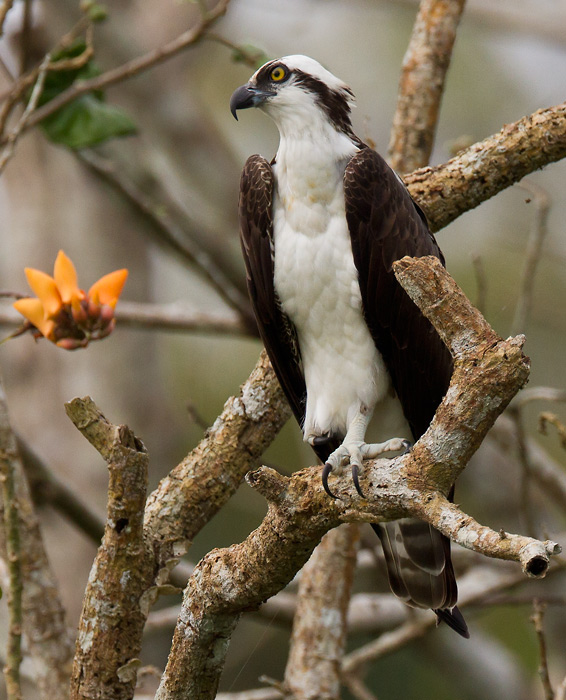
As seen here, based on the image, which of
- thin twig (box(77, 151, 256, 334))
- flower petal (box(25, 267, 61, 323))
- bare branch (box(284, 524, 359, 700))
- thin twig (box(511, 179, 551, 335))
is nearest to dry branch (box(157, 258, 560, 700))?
flower petal (box(25, 267, 61, 323))

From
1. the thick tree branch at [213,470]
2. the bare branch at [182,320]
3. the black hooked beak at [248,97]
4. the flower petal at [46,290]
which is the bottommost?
the thick tree branch at [213,470]

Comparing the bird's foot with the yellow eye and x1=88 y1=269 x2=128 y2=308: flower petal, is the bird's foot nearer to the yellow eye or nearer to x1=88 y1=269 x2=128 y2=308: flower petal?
x1=88 y1=269 x2=128 y2=308: flower petal

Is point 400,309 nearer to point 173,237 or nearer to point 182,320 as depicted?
point 173,237

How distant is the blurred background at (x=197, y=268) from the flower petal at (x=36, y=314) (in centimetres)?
229

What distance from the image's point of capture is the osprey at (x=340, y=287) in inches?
134

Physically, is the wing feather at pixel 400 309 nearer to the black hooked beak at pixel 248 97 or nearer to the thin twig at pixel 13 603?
the black hooked beak at pixel 248 97

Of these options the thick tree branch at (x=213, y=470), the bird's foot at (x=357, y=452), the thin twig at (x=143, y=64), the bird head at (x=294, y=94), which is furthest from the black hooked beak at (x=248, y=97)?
the bird's foot at (x=357, y=452)

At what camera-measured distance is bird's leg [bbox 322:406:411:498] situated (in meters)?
3.04

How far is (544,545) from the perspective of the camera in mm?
1766

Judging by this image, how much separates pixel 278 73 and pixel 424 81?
39.2 inches

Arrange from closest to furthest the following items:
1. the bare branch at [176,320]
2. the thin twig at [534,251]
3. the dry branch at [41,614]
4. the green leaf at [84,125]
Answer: the dry branch at [41,614] → the green leaf at [84,125] → the thin twig at [534,251] → the bare branch at [176,320]

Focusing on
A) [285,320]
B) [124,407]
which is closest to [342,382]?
[285,320]

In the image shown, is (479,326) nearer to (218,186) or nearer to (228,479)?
(228,479)

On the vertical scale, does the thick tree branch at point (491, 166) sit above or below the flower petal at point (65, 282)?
above
